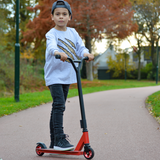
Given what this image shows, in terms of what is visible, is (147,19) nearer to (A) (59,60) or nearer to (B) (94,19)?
(B) (94,19)

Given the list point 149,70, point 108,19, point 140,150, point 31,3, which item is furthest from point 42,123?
point 149,70

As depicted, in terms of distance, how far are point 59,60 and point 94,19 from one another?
1803cm

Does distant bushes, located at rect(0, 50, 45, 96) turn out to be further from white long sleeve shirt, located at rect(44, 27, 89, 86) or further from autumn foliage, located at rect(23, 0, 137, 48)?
white long sleeve shirt, located at rect(44, 27, 89, 86)

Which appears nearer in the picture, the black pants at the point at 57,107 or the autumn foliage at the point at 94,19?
the black pants at the point at 57,107

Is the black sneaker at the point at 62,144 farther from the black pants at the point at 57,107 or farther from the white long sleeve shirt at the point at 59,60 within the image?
the white long sleeve shirt at the point at 59,60

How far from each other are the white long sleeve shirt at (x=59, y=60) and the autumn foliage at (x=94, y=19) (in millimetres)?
16904

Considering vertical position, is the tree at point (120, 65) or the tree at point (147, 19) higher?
the tree at point (147, 19)

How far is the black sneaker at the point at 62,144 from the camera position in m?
3.21

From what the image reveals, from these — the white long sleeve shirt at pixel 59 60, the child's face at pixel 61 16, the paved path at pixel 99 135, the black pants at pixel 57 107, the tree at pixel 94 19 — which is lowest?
the paved path at pixel 99 135

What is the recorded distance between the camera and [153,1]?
3150cm

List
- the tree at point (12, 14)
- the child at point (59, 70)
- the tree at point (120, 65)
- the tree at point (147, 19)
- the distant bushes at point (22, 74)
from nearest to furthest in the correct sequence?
the child at point (59, 70) < the distant bushes at point (22, 74) < the tree at point (12, 14) < the tree at point (147, 19) < the tree at point (120, 65)

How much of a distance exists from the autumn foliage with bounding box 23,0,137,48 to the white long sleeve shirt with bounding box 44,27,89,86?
16904mm

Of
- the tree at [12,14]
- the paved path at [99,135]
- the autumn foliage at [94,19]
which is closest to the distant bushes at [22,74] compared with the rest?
the autumn foliage at [94,19]

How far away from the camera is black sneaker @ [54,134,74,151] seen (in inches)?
126
